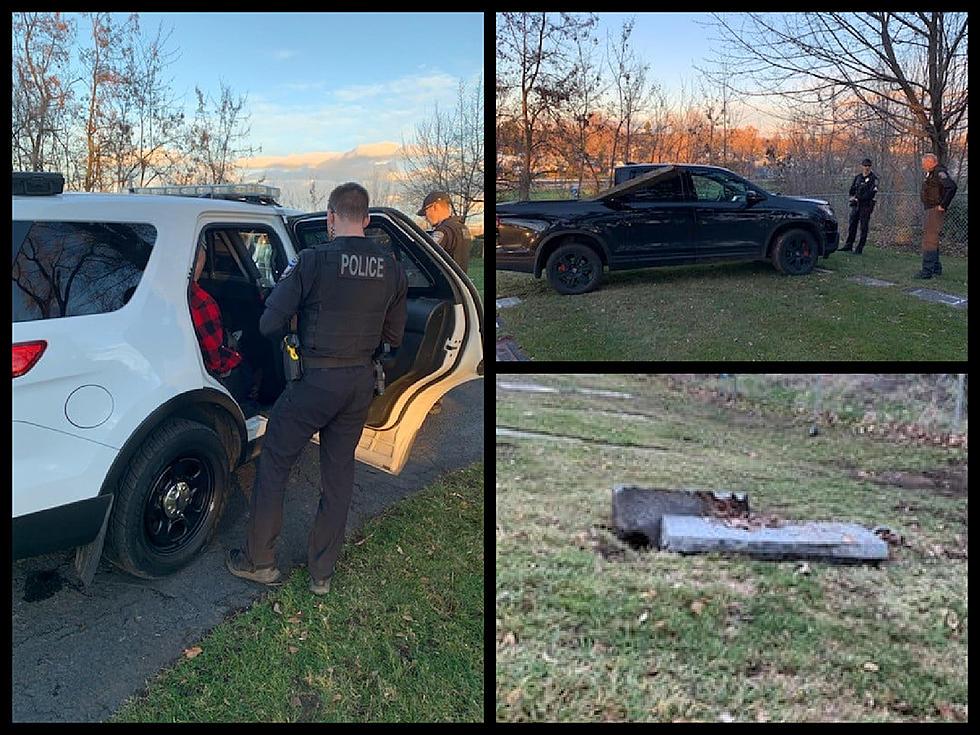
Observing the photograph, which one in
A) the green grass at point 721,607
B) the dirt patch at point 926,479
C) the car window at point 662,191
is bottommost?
the green grass at point 721,607

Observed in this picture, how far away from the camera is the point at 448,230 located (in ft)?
11.7

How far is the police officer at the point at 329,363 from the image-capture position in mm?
2229

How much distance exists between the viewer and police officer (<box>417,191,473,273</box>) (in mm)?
3497

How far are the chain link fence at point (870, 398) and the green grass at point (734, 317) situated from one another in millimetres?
695

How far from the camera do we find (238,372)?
314cm

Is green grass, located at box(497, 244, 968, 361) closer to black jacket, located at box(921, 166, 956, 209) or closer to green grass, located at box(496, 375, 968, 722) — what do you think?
black jacket, located at box(921, 166, 956, 209)

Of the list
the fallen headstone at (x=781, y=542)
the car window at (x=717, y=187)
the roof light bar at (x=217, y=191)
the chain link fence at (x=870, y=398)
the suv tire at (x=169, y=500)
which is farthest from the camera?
the chain link fence at (x=870, y=398)

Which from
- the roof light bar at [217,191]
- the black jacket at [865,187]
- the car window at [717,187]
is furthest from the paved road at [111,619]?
the black jacket at [865,187]

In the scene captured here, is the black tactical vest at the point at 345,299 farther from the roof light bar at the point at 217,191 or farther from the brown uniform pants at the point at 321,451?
the roof light bar at the point at 217,191

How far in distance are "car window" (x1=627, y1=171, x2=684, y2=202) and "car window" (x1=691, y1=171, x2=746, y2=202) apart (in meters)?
0.13
